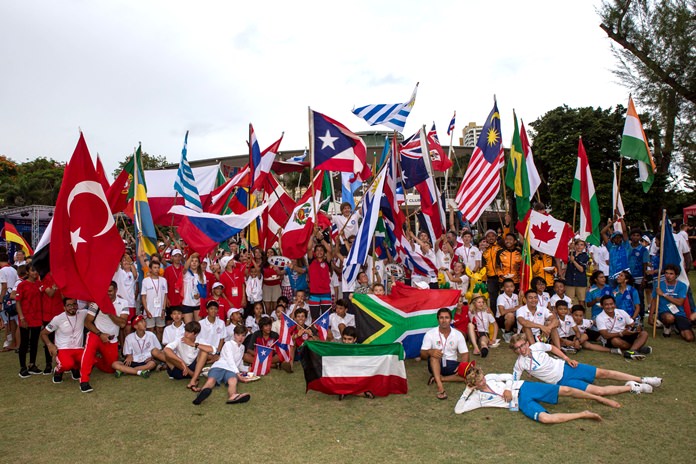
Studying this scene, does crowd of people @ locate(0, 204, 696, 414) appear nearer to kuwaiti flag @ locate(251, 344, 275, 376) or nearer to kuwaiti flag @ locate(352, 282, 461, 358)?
kuwaiti flag @ locate(251, 344, 275, 376)

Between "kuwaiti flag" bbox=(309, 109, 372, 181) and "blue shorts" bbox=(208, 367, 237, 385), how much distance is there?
4054 mm

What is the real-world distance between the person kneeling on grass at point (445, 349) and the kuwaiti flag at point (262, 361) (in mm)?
2513

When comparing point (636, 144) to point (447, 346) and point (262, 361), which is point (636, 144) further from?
point (262, 361)

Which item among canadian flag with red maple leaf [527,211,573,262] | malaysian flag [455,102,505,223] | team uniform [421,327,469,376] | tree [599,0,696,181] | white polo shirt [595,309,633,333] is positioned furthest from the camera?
tree [599,0,696,181]

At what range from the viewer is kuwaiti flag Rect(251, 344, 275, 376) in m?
7.95

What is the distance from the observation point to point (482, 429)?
5570 mm

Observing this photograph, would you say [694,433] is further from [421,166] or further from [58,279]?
[58,279]

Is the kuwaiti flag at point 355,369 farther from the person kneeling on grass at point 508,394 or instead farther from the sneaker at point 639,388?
the sneaker at point 639,388

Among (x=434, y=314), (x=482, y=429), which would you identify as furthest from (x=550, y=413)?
(x=434, y=314)

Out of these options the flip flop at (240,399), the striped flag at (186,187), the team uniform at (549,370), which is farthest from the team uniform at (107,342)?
the team uniform at (549,370)

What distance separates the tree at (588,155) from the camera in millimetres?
29453

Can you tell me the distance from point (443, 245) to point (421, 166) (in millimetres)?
1803

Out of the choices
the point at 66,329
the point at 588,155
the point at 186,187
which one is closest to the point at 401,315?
the point at 66,329

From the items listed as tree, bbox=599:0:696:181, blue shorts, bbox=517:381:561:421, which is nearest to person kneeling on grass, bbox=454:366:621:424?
blue shorts, bbox=517:381:561:421
